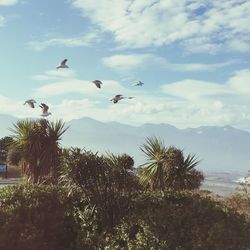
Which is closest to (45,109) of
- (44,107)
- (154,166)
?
(44,107)

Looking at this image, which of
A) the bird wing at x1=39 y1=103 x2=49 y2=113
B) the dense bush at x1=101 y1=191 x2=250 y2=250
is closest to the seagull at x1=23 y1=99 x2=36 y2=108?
the bird wing at x1=39 y1=103 x2=49 y2=113

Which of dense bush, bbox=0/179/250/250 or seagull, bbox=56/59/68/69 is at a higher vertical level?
seagull, bbox=56/59/68/69

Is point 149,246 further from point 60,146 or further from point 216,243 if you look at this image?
point 60,146

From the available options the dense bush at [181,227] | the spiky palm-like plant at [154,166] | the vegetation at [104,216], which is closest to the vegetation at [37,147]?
the spiky palm-like plant at [154,166]

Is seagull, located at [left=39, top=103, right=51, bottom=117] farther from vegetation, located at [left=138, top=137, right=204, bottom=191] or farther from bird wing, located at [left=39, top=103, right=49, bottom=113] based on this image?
vegetation, located at [left=138, top=137, right=204, bottom=191]

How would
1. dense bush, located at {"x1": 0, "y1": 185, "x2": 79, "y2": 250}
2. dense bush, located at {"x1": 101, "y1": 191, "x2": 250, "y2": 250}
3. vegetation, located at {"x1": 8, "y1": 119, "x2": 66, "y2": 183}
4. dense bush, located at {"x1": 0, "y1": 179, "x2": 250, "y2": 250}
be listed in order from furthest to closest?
vegetation, located at {"x1": 8, "y1": 119, "x2": 66, "y2": 183}
dense bush, located at {"x1": 0, "y1": 185, "x2": 79, "y2": 250}
dense bush, located at {"x1": 0, "y1": 179, "x2": 250, "y2": 250}
dense bush, located at {"x1": 101, "y1": 191, "x2": 250, "y2": 250}

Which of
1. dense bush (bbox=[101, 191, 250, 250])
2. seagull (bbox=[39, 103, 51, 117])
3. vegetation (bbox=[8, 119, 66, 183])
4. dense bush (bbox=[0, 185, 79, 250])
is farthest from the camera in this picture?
vegetation (bbox=[8, 119, 66, 183])

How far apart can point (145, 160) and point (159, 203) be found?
661 centimetres

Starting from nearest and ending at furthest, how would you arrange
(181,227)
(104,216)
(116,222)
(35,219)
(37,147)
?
1. (181,227)
2. (35,219)
3. (116,222)
4. (104,216)
5. (37,147)

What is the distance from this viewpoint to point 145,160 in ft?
67.3

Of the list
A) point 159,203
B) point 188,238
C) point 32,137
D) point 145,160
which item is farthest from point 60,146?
point 188,238

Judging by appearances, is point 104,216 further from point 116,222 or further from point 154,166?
point 154,166

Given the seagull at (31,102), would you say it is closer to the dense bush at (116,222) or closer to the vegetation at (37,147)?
the dense bush at (116,222)

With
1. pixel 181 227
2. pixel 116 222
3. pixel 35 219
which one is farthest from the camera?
pixel 116 222
